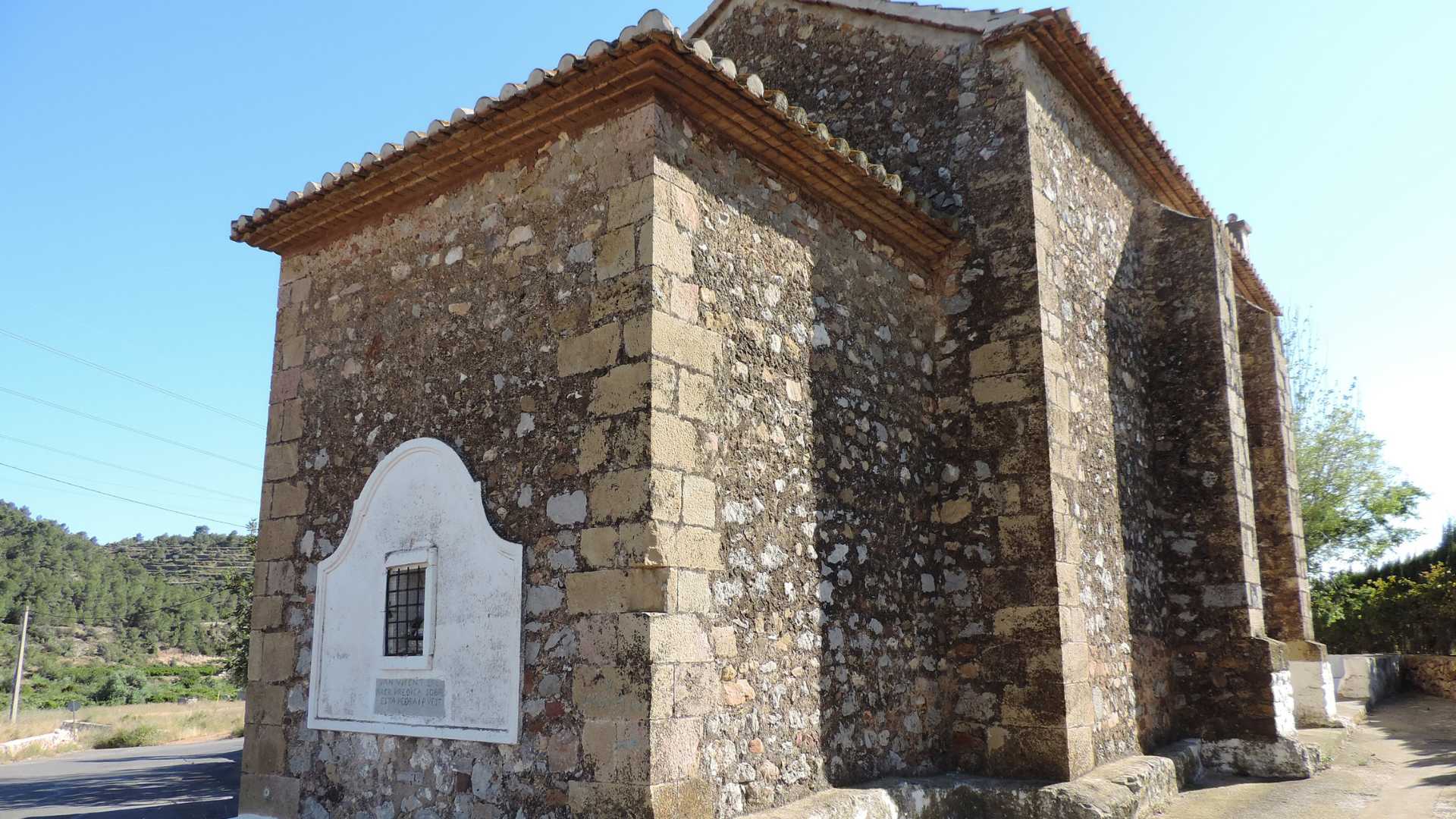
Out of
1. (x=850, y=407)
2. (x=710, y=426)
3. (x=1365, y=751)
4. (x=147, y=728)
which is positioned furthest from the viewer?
(x=147, y=728)

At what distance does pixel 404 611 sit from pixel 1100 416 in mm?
5213

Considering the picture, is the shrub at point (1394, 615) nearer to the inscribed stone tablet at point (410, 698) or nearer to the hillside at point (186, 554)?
the inscribed stone tablet at point (410, 698)

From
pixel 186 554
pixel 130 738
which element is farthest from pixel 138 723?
pixel 186 554

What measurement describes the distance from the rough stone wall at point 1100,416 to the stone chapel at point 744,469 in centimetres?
5

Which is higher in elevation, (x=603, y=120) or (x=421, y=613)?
(x=603, y=120)

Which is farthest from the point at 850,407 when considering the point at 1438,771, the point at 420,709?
the point at 1438,771

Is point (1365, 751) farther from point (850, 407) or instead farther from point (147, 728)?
point (147, 728)

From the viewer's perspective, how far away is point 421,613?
566 centimetres

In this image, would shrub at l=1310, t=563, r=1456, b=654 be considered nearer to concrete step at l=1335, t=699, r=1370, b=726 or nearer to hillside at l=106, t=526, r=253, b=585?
concrete step at l=1335, t=699, r=1370, b=726

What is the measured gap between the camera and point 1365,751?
9195mm

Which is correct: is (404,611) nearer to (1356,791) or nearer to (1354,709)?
(1356,791)

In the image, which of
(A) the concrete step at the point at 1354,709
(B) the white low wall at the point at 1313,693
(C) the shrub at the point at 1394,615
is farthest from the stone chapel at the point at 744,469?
(C) the shrub at the point at 1394,615

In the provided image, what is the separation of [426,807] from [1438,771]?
792cm

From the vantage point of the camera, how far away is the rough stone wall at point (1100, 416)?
686 cm
